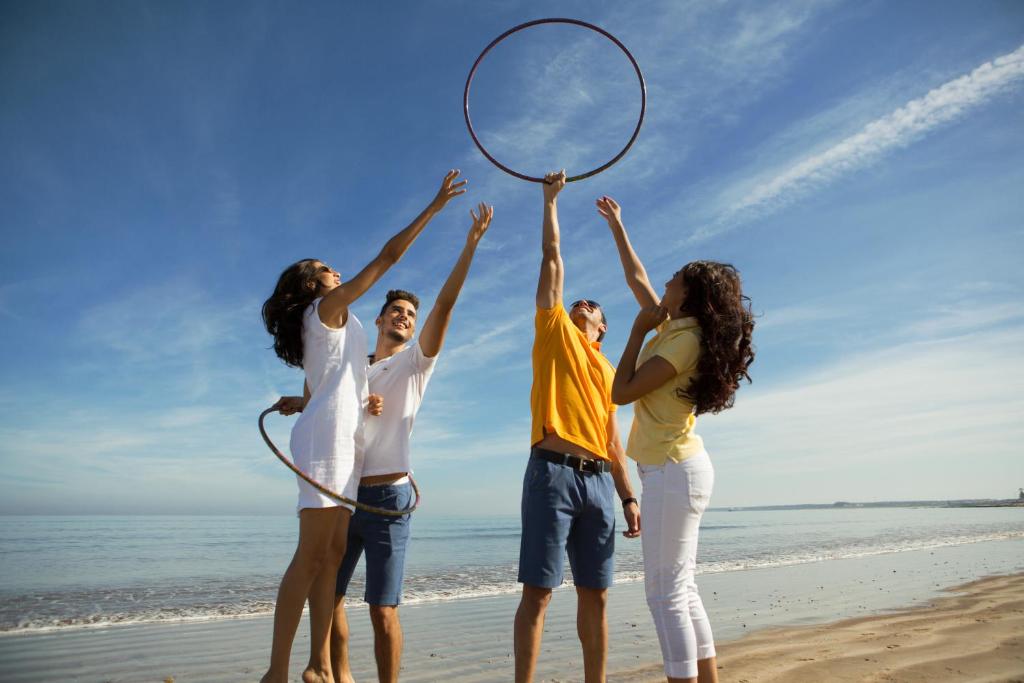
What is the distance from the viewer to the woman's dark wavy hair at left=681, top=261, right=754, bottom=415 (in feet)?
10.4

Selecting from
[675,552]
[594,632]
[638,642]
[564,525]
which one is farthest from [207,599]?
[675,552]

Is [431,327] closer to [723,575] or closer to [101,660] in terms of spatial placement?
[101,660]

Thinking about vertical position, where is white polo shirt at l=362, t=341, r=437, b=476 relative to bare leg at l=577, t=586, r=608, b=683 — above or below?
above

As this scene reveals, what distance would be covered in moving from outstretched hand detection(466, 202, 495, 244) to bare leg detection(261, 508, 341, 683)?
5.88ft

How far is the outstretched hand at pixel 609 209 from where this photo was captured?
4285 millimetres

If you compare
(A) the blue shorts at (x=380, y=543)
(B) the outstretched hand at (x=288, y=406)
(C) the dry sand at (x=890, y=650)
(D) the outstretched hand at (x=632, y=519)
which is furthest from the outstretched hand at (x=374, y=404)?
(C) the dry sand at (x=890, y=650)

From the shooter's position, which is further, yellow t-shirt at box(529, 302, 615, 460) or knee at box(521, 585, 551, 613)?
Answer: yellow t-shirt at box(529, 302, 615, 460)

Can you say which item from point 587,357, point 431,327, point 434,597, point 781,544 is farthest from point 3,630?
point 781,544

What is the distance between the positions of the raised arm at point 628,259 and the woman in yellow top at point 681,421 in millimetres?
428

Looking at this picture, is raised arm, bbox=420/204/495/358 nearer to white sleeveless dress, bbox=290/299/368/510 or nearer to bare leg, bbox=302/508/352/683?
white sleeveless dress, bbox=290/299/368/510

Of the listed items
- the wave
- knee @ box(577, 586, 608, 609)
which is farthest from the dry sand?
the wave

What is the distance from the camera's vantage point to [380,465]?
12.8 feet

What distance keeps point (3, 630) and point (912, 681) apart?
9.56m

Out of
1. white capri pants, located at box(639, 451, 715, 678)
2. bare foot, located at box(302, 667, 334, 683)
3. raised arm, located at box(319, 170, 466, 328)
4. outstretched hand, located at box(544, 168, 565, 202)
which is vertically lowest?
bare foot, located at box(302, 667, 334, 683)
